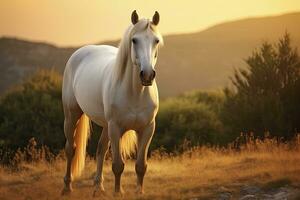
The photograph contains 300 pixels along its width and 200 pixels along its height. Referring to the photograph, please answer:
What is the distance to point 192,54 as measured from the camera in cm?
8538

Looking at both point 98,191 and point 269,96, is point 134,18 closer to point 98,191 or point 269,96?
point 98,191

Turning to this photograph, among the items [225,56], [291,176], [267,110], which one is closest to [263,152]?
[291,176]

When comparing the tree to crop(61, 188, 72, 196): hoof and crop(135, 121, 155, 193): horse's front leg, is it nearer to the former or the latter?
crop(61, 188, 72, 196): hoof

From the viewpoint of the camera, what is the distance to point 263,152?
39.5ft

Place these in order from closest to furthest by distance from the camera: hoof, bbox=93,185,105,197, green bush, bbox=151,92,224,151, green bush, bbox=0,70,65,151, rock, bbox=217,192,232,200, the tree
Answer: rock, bbox=217,192,232,200
hoof, bbox=93,185,105,197
the tree
green bush, bbox=0,70,65,151
green bush, bbox=151,92,224,151

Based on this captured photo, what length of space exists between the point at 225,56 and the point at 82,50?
75.2 meters

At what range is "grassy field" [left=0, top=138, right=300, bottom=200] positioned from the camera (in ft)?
27.3

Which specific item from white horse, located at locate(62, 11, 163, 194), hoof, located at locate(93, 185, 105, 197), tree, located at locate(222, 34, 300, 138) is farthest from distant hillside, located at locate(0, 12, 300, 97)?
hoof, located at locate(93, 185, 105, 197)

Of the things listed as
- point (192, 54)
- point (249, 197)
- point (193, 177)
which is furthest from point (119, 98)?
point (192, 54)

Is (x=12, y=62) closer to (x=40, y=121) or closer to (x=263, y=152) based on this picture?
(x=40, y=121)

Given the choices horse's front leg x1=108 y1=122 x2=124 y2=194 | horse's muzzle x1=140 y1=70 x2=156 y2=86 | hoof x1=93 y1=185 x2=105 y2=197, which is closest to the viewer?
horse's muzzle x1=140 y1=70 x2=156 y2=86

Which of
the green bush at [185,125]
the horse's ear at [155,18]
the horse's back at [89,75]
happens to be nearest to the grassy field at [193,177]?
the horse's back at [89,75]

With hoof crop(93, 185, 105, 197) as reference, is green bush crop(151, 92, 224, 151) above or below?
above

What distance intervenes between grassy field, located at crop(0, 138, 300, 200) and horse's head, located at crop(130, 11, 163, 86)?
1.74 m
